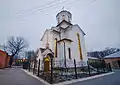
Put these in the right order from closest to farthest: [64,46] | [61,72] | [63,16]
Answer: [61,72], [64,46], [63,16]

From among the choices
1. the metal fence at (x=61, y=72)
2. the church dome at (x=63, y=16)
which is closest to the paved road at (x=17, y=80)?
the metal fence at (x=61, y=72)

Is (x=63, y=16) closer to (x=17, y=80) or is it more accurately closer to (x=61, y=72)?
(x=61, y=72)

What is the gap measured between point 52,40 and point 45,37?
3.07 meters

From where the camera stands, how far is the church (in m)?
19.2

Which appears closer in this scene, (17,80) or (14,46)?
(17,80)

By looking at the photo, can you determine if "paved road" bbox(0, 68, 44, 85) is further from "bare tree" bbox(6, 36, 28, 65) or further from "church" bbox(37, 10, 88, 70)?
"bare tree" bbox(6, 36, 28, 65)

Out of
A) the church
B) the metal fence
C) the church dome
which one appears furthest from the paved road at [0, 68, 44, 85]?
the church dome

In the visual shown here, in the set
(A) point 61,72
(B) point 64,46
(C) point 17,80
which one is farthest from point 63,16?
(C) point 17,80

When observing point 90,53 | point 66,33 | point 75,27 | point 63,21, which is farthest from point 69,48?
point 90,53

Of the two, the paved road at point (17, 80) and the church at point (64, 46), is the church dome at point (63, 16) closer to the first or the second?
the church at point (64, 46)

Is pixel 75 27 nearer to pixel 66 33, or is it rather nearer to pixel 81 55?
pixel 66 33

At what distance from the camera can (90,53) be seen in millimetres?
85562

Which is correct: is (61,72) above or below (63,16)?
below

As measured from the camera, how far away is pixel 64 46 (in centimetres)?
2023
